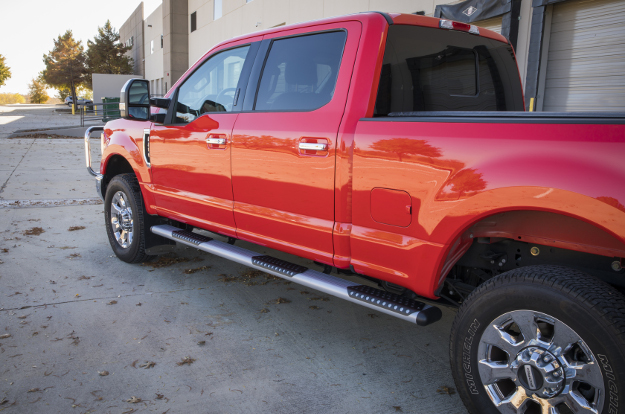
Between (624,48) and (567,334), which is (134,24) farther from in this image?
(567,334)

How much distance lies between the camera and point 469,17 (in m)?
9.74

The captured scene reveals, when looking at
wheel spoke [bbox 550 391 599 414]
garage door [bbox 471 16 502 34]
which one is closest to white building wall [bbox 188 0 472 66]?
garage door [bbox 471 16 502 34]

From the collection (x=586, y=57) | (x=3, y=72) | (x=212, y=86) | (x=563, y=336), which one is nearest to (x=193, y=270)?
(x=212, y=86)

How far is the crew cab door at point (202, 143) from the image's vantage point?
3.74 meters

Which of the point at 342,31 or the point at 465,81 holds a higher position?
the point at 342,31

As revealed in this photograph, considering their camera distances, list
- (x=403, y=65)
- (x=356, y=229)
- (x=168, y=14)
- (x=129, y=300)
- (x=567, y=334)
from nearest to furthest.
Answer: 1. (x=567, y=334)
2. (x=356, y=229)
3. (x=403, y=65)
4. (x=129, y=300)
5. (x=168, y=14)

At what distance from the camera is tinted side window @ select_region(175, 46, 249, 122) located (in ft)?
12.7

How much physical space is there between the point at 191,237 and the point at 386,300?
210 cm

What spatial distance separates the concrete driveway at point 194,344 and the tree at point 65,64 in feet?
240

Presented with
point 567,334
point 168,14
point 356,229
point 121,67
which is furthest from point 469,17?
point 121,67

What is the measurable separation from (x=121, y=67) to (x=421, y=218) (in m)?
71.6

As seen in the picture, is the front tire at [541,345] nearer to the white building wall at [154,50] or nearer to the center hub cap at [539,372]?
the center hub cap at [539,372]

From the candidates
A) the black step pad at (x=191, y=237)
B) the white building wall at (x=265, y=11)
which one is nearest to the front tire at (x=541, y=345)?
the black step pad at (x=191, y=237)

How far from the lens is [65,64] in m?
68.6
